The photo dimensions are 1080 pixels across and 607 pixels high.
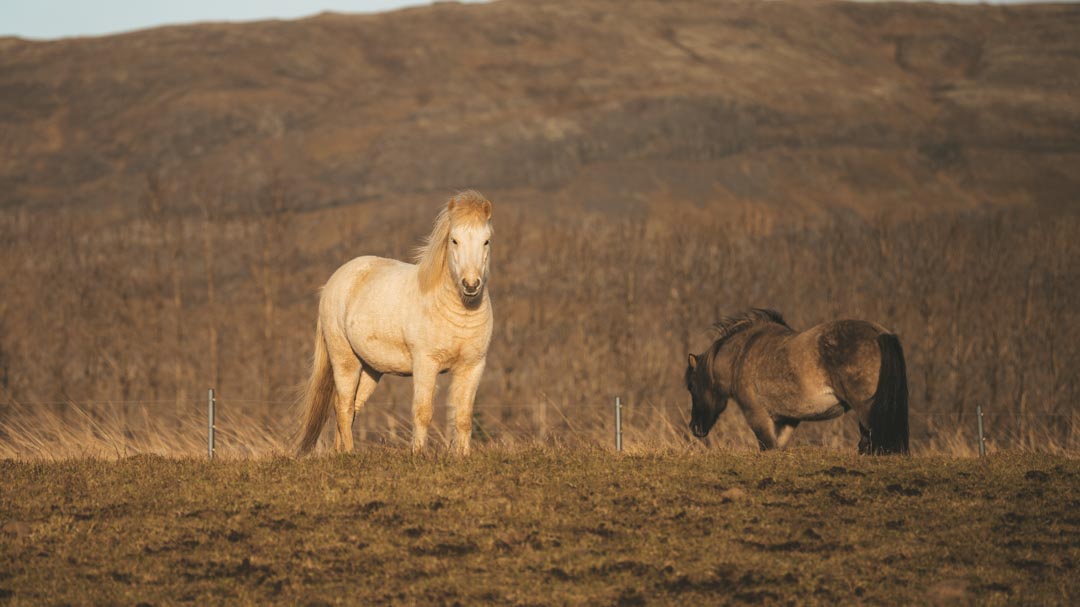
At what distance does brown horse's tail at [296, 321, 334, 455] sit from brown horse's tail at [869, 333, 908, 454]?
257 inches

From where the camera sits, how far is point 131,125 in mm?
151000

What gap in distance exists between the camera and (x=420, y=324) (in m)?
12.9

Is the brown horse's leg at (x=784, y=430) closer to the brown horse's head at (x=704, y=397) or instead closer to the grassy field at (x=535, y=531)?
the brown horse's head at (x=704, y=397)

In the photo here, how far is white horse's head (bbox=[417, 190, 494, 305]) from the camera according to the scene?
12.2 m

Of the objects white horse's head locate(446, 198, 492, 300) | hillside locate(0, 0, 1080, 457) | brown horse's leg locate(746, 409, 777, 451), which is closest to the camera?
white horse's head locate(446, 198, 492, 300)

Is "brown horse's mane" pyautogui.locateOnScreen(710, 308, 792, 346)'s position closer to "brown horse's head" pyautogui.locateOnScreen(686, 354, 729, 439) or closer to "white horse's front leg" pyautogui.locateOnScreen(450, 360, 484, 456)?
"brown horse's head" pyautogui.locateOnScreen(686, 354, 729, 439)

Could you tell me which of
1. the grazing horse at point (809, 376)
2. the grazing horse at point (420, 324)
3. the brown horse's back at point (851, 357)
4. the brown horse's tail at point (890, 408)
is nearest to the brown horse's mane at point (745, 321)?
the grazing horse at point (809, 376)

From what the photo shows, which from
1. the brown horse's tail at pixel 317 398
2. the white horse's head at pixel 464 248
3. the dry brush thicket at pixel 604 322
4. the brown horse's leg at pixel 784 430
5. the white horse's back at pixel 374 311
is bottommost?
the dry brush thicket at pixel 604 322

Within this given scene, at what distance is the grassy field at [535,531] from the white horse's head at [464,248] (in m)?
1.84

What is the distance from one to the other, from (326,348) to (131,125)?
146m

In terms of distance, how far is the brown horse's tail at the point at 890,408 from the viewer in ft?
46.0

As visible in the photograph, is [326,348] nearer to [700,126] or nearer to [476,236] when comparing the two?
[476,236]

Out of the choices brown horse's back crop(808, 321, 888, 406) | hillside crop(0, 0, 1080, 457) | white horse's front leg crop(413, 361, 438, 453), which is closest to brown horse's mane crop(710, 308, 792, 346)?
brown horse's back crop(808, 321, 888, 406)

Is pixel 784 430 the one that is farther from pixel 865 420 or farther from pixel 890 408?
pixel 890 408
